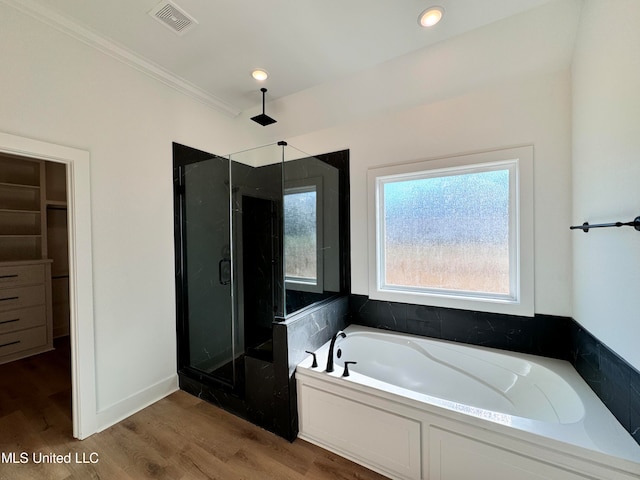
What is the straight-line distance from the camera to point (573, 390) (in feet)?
4.93

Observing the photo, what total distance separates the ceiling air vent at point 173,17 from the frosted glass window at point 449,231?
6.41 feet

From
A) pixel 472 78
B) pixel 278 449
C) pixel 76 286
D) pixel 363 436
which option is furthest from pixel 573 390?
pixel 76 286

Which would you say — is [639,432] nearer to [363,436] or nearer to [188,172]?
[363,436]

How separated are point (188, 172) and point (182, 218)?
462 mm

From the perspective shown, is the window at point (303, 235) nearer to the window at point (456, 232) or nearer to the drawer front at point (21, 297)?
the window at point (456, 232)

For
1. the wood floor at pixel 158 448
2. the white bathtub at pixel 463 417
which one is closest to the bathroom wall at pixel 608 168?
the white bathtub at pixel 463 417

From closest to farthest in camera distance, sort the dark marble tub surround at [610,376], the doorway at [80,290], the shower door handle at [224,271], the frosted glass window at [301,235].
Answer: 1. the dark marble tub surround at [610,376]
2. the doorway at [80,290]
3. the frosted glass window at [301,235]
4. the shower door handle at [224,271]

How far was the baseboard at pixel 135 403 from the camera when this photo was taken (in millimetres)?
1887

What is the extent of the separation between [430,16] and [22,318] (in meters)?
4.94

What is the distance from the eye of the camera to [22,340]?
2.91 metres

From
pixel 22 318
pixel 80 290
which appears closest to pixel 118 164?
pixel 80 290

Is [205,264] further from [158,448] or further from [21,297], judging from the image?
[21,297]

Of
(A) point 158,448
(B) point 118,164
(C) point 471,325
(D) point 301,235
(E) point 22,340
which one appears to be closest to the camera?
(A) point 158,448

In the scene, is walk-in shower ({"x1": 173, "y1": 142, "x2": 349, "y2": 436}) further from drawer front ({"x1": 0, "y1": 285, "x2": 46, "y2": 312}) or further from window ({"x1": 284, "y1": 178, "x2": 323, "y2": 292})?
drawer front ({"x1": 0, "y1": 285, "x2": 46, "y2": 312})
